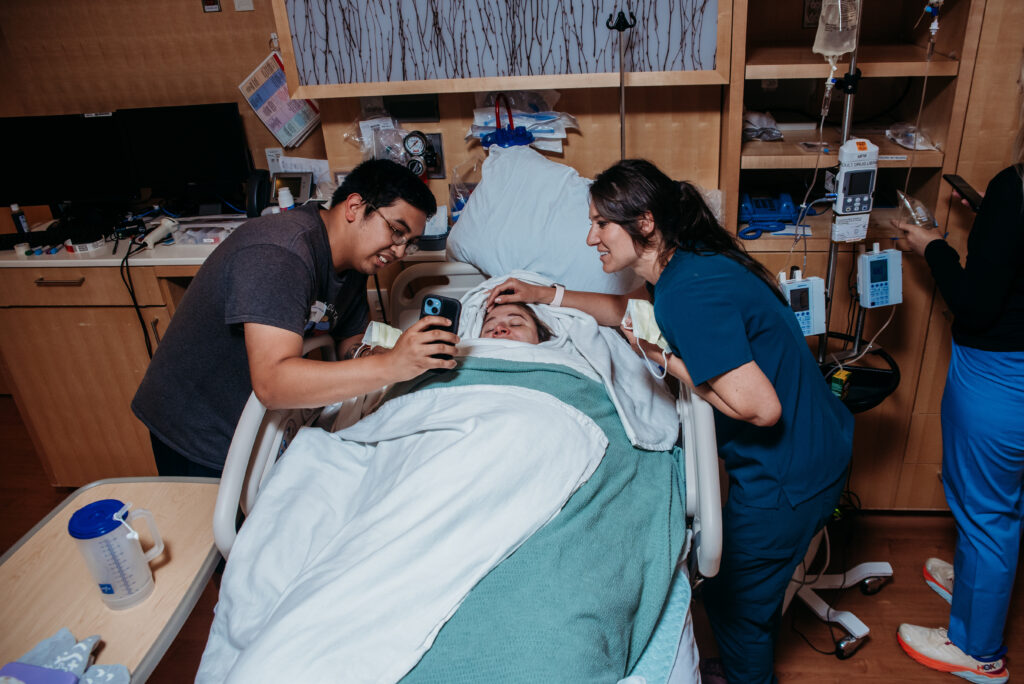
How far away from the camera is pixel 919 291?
6.92 ft

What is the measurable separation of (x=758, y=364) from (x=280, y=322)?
92 cm

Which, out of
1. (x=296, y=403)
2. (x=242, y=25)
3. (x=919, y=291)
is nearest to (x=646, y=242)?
(x=296, y=403)

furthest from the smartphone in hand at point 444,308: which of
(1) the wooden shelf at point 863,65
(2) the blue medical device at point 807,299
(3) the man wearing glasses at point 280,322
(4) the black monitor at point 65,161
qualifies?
(4) the black monitor at point 65,161

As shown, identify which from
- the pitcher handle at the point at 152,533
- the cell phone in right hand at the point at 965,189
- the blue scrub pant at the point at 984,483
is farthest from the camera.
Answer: the cell phone in right hand at the point at 965,189

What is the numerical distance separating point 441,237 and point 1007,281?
58.4 inches

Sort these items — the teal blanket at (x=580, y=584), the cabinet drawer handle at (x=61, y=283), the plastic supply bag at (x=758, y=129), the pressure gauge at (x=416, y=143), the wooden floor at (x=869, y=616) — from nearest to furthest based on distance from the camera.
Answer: the teal blanket at (x=580, y=584), the wooden floor at (x=869, y=616), the plastic supply bag at (x=758, y=129), the pressure gauge at (x=416, y=143), the cabinet drawer handle at (x=61, y=283)

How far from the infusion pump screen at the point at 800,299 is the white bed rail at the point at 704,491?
1.88 ft

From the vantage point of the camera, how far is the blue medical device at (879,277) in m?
1.88

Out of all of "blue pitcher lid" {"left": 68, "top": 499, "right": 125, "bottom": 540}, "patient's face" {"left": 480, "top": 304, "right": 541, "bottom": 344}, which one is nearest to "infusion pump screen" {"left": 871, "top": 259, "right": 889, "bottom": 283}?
"patient's face" {"left": 480, "top": 304, "right": 541, "bottom": 344}

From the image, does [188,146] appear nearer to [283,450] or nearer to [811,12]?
[283,450]

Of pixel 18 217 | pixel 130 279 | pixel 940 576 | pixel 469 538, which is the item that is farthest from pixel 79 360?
pixel 940 576

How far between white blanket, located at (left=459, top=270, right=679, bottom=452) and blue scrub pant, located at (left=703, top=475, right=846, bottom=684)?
23 centimetres

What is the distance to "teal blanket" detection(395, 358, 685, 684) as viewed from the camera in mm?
1092

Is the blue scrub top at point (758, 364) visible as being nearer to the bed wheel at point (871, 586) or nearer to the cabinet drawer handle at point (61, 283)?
the bed wheel at point (871, 586)
